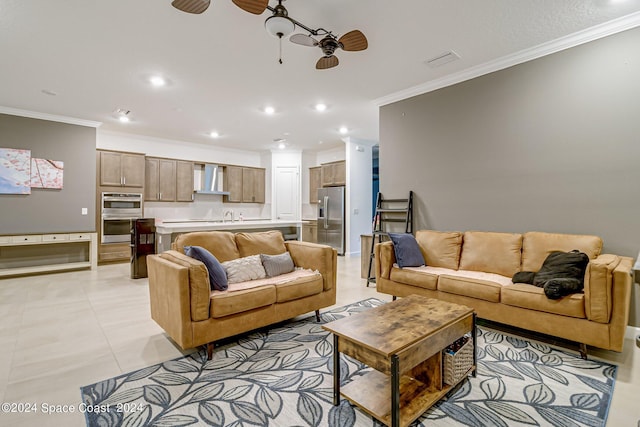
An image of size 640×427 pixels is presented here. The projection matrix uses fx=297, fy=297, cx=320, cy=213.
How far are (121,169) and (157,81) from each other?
314 centimetres

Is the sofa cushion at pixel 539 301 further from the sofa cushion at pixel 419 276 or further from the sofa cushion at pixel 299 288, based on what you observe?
the sofa cushion at pixel 299 288

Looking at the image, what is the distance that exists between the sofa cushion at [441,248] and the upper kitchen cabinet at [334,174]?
3680 millimetres

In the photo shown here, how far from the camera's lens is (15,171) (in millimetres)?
5023

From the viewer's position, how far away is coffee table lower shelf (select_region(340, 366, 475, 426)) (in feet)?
5.25

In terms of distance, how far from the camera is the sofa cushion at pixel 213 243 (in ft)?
9.57

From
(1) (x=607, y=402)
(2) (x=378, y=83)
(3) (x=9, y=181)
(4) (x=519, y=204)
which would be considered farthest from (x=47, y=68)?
(1) (x=607, y=402)

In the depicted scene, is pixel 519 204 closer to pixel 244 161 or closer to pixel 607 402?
pixel 607 402

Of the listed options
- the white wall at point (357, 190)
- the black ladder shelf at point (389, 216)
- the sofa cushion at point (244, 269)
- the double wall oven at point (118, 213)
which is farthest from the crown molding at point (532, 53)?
the double wall oven at point (118, 213)

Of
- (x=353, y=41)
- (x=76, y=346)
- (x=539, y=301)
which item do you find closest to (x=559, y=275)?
(x=539, y=301)

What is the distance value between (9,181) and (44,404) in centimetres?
506

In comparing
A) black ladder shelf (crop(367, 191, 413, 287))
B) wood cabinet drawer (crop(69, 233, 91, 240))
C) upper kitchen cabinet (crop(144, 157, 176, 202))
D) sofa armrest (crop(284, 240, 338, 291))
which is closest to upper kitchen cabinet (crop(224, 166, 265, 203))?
upper kitchen cabinet (crop(144, 157, 176, 202))

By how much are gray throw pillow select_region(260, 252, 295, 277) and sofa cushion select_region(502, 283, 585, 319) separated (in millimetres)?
2086

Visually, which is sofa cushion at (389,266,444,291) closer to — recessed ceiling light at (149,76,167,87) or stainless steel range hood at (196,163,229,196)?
recessed ceiling light at (149,76,167,87)

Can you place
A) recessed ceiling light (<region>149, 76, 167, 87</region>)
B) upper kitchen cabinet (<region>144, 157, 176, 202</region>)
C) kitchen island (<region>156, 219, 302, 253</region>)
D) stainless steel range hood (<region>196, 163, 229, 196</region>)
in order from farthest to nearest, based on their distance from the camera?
stainless steel range hood (<region>196, 163, 229, 196</region>) < upper kitchen cabinet (<region>144, 157, 176, 202</region>) < kitchen island (<region>156, 219, 302, 253</region>) < recessed ceiling light (<region>149, 76, 167, 87</region>)
